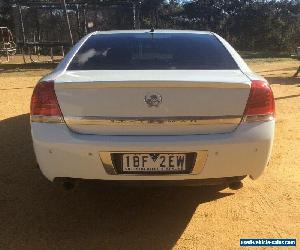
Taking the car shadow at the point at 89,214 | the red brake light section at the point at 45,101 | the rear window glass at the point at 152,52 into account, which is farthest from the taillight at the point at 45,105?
the car shadow at the point at 89,214

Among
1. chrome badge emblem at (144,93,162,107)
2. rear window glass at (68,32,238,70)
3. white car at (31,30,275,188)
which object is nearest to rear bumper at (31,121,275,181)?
white car at (31,30,275,188)

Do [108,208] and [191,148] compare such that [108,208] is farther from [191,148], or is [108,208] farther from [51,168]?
[191,148]

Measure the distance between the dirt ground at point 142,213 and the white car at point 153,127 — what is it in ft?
1.18

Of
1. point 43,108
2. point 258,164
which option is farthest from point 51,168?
point 258,164

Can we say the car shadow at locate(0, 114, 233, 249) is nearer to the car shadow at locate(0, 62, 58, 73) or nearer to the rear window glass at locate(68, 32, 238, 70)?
the rear window glass at locate(68, 32, 238, 70)

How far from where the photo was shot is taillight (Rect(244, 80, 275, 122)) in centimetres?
307

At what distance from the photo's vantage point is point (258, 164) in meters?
3.10

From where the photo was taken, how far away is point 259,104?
3102 mm

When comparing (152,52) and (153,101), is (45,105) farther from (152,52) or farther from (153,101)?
(152,52)

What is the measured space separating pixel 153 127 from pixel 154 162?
0.24m

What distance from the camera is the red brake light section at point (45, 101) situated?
3.06 meters

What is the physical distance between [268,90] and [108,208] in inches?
66.2

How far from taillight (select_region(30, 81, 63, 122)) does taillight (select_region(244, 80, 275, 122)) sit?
1.35m

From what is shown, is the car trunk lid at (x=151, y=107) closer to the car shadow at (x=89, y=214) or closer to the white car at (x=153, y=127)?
the white car at (x=153, y=127)
